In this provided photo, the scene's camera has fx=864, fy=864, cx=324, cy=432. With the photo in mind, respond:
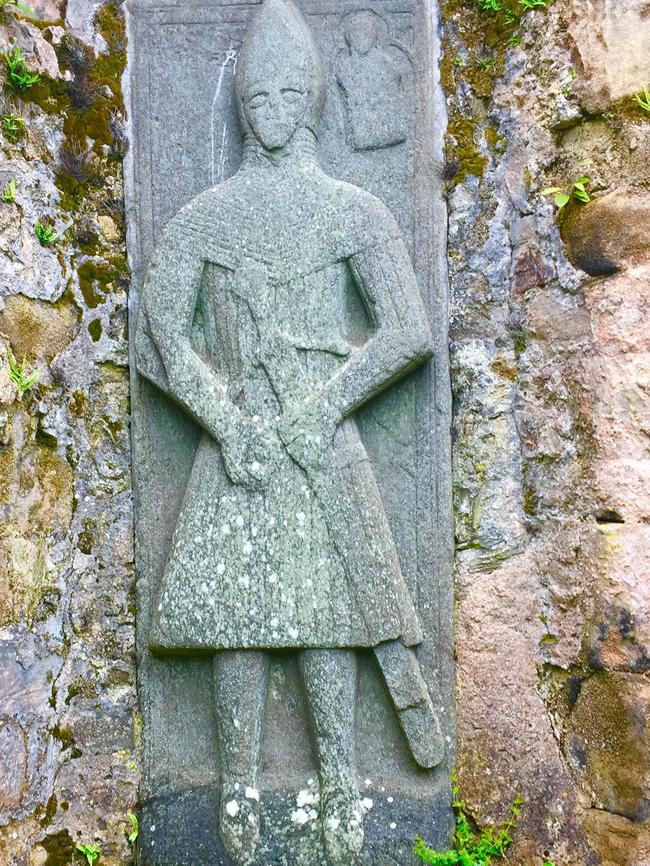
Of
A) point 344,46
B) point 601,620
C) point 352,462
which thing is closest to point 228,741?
point 352,462

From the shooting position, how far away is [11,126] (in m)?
2.80

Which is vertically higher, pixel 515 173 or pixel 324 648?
pixel 515 173

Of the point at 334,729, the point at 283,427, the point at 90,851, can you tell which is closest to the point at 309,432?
the point at 283,427

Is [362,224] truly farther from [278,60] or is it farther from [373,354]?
[278,60]

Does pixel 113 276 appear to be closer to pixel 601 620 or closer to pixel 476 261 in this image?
pixel 476 261

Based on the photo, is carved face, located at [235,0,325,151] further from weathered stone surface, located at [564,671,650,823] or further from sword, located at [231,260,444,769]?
weathered stone surface, located at [564,671,650,823]

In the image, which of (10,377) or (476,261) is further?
(476,261)

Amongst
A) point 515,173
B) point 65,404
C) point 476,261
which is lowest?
point 65,404

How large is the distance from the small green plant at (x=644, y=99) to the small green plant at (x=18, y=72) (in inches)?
75.4

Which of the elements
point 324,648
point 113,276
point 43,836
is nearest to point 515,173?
point 113,276

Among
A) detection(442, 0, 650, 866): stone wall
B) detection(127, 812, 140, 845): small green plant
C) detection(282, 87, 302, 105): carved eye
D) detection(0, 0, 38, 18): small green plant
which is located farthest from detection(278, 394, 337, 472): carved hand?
detection(0, 0, 38, 18): small green plant

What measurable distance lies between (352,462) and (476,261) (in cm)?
81

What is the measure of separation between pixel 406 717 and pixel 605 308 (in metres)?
1.40

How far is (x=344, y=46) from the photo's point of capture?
297cm
